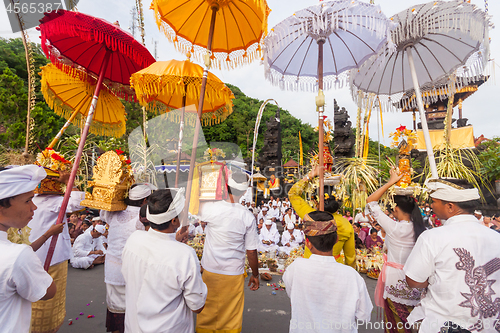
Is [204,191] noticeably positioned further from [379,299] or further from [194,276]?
[379,299]

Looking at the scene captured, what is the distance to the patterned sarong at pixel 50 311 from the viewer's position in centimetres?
250

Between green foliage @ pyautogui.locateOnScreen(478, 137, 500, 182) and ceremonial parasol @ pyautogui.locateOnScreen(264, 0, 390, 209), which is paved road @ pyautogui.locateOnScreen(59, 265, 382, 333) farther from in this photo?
green foliage @ pyautogui.locateOnScreen(478, 137, 500, 182)

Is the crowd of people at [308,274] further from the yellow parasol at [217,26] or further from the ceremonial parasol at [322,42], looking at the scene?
the yellow parasol at [217,26]

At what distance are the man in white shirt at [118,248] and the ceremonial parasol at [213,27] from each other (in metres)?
0.83

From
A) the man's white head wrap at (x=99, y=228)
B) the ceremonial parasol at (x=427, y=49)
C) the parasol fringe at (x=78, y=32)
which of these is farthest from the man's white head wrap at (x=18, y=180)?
the man's white head wrap at (x=99, y=228)

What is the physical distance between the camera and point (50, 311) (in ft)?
8.39

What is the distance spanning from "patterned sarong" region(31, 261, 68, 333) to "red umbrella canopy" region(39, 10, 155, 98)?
8.00 ft

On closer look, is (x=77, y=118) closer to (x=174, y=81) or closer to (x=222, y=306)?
(x=174, y=81)

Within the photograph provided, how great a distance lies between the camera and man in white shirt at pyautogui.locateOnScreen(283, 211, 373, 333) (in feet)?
5.15

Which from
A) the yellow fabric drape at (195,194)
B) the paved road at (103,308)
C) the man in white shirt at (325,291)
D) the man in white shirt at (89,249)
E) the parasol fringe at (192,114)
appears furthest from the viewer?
the man in white shirt at (89,249)

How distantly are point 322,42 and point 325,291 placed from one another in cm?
235

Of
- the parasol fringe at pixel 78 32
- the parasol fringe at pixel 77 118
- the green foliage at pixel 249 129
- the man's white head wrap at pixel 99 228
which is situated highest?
the green foliage at pixel 249 129

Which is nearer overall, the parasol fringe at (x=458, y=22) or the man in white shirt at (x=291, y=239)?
the parasol fringe at (x=458, y=22)

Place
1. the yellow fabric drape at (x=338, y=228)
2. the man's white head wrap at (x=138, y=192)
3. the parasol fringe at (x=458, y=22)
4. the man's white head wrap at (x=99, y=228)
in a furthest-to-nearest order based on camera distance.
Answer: the man's white head wrap at (x=99, y=228) → the man's white head wrap at (x=138, y=192) → the yellow fabric drape at (x=338, y=228) → the parasol fringe at (x=458, y=22)
